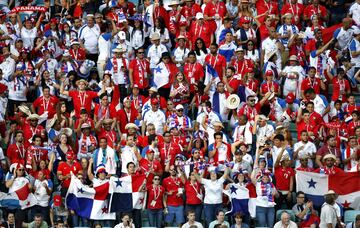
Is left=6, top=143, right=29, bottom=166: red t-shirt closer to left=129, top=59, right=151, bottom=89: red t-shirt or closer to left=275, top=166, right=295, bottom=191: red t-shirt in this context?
left=129, top=59, right=151, bottom=89: red t-shirt

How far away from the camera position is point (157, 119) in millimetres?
36094

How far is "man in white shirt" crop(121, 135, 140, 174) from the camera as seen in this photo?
34.8 meters

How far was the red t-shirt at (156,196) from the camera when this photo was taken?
34.1 m

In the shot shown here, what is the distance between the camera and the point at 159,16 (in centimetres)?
3925

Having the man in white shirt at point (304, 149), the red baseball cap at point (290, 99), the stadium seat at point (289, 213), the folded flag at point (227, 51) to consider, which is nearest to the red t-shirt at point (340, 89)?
the red baseball cap at point (290, 99)

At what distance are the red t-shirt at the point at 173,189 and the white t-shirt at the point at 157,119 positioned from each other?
2.02 metres

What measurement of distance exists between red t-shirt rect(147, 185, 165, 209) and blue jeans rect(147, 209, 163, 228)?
9 centimetres

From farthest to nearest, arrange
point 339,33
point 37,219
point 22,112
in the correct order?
point 339,33, point 22,112, point 37,219

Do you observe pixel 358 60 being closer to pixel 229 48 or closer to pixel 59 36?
pixel 229 48

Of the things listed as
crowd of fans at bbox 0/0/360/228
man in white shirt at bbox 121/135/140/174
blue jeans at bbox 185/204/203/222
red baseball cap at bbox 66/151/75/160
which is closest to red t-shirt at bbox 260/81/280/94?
crowd of fans at bbox 0/0/360/228

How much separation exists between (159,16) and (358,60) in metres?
4.86

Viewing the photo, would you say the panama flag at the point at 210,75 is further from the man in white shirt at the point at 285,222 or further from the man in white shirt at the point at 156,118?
the man in white shirt at the point at 285,222

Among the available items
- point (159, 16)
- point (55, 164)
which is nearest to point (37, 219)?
point (55, 164)

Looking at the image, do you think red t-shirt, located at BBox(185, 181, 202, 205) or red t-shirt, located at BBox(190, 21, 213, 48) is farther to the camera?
red t-shirt, located at BBox(190, 21, 213, 48)
